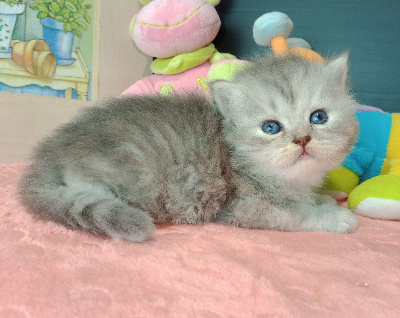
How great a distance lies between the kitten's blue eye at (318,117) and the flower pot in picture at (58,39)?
4.41 feet

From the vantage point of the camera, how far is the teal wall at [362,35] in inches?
65.8

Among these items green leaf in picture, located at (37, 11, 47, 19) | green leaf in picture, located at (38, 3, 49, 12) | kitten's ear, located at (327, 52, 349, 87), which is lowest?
green leaf in picture, located at (37, 11, 47, 19)

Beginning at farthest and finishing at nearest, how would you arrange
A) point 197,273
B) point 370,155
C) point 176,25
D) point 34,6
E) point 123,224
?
point 34,6 → point 176,25 → point 370,155 → point 123,224 → point 197,273

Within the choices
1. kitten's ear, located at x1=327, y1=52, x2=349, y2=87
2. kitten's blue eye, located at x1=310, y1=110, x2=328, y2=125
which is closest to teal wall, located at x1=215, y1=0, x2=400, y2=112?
kitten's ear, located at x1=327, y1=52, x2=349, y2=87

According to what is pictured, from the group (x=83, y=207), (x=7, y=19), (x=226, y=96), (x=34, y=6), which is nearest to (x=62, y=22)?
(x=34, y=6)

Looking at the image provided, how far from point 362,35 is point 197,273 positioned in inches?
59.2

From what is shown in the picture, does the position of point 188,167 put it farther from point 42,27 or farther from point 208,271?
point 42,27

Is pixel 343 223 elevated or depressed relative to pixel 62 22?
depressed

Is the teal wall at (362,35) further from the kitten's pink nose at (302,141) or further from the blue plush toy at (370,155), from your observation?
the kitten's pink nose at (302,141)

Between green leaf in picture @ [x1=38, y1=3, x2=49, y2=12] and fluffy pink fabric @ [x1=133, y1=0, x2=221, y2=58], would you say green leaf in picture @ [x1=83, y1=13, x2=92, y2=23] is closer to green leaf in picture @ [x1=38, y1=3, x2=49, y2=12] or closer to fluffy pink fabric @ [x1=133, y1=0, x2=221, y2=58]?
green leaf in picture @ [x1=38, y1=3, x2=49, y2=12]

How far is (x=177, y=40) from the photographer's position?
5.36 ft

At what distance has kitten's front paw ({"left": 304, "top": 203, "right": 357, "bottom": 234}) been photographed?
990 millimetres

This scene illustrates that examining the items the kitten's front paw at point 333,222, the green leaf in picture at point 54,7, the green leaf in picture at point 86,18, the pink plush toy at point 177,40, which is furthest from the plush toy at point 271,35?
the green leaf in picture at point 54,7

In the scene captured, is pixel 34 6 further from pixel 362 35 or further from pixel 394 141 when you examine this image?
pixel 394 141
